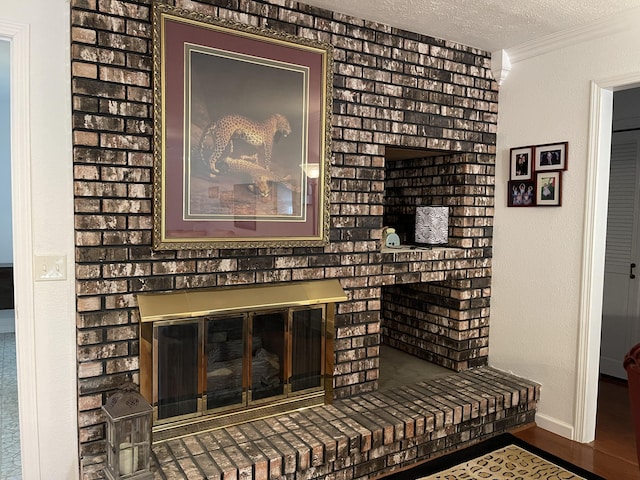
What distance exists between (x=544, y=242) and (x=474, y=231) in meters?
0.45

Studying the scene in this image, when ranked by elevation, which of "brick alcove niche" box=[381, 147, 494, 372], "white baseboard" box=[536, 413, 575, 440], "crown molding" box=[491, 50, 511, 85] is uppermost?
"crown molding" box=[491, 50, 511, 85]

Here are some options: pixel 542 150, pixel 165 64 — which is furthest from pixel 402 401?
pixel 165 64

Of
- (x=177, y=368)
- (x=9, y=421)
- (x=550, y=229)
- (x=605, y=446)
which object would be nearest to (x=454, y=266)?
(x=550, y=229)

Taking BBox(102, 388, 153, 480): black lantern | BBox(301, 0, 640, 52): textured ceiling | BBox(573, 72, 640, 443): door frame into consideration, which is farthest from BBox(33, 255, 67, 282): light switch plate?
BBox(573, 72, 640, 443): door frame

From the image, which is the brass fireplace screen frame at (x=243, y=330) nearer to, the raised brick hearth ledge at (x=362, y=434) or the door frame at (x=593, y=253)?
the raised brick hearth ledge at (x=362, y=434)

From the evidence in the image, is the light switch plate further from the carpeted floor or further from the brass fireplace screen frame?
the carpeted floor

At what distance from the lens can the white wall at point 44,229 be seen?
2.05 m

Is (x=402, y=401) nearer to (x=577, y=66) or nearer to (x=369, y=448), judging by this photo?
(x=369, y=448)

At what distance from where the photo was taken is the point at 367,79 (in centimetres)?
280

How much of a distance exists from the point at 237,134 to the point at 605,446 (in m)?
2.76

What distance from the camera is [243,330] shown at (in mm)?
→ 2477

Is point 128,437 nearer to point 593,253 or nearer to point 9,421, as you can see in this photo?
point 9,421

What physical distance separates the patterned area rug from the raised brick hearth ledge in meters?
0.08

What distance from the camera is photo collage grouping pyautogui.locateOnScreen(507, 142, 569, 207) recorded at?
9.81 ft
